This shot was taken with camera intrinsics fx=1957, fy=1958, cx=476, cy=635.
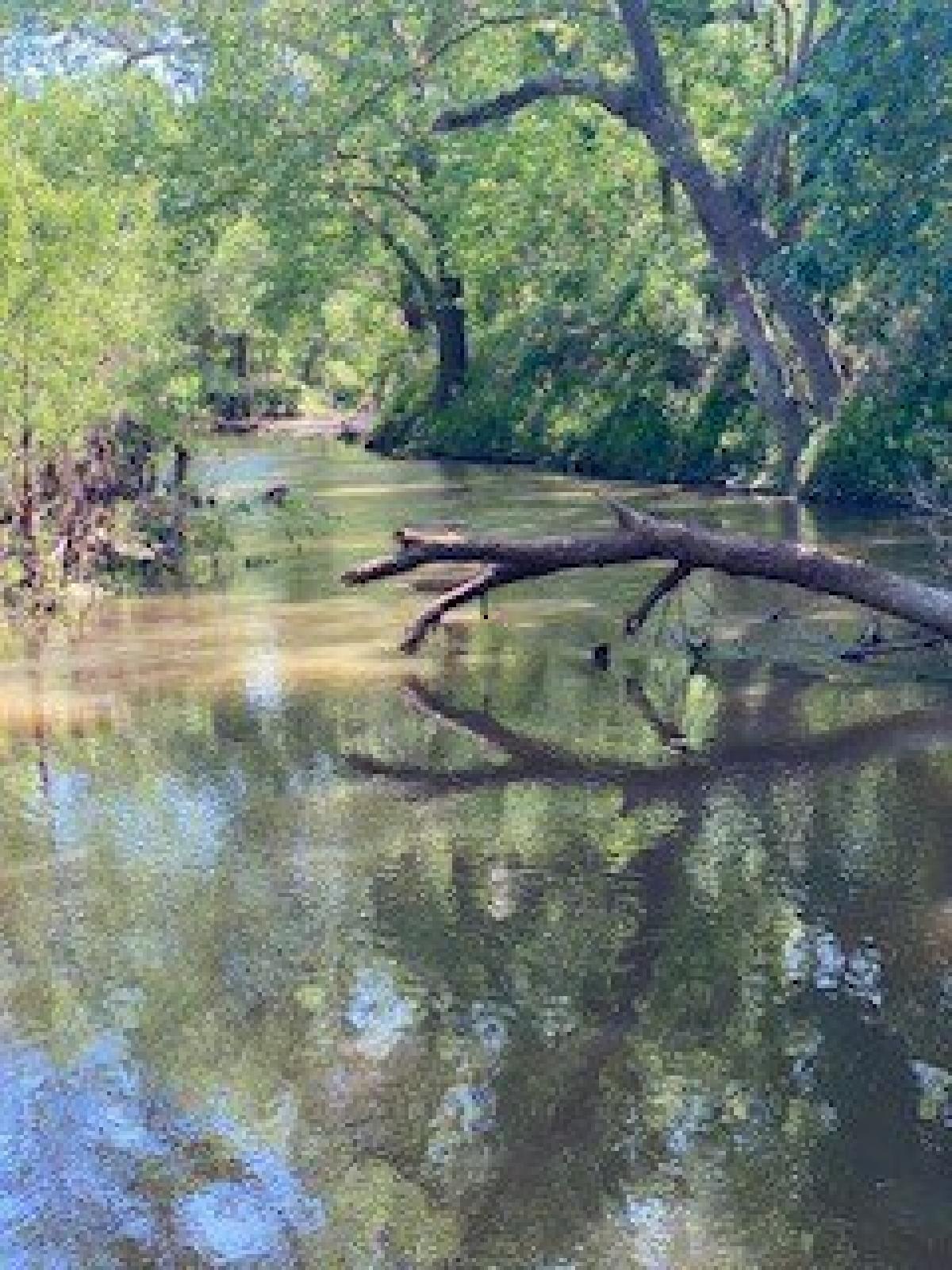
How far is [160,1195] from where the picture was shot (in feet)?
20.7

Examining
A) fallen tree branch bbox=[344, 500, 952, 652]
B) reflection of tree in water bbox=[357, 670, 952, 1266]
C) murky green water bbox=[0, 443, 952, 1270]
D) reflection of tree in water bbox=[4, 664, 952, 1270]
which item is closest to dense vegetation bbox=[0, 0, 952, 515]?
fallen tree branch bbox=[344, 500, 952, 652]

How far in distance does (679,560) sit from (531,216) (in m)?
29.4

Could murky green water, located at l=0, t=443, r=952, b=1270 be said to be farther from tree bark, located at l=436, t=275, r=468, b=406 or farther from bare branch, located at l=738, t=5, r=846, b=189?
tree bark, located at l=436, t=275, r=468, b=406

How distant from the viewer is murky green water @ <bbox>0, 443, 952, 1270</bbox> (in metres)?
6.12

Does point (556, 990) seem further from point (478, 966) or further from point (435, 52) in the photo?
point (435, 52)

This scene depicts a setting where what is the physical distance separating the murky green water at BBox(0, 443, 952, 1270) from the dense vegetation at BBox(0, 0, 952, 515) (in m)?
5.23

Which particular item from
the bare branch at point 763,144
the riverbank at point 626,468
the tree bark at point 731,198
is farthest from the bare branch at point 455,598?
the bare branch at point 763,144

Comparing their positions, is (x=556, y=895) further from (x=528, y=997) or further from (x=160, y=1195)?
(x=160, y=1195)

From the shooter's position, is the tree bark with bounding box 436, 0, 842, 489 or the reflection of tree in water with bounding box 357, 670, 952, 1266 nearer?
the reflection of tree in water with bounding box 357, 670, 952, 1266

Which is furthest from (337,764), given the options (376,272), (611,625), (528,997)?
(376,272)

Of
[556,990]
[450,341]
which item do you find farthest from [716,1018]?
[450,341]

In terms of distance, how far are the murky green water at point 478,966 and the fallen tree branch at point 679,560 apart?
2.64ft

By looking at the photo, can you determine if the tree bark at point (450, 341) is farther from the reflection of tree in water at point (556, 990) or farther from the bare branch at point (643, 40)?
the reflection of tree in water at point (556, 990)

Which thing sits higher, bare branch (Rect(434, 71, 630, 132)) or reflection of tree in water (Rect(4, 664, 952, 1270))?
bare branch (Rect(434, 71, 630, 132))
